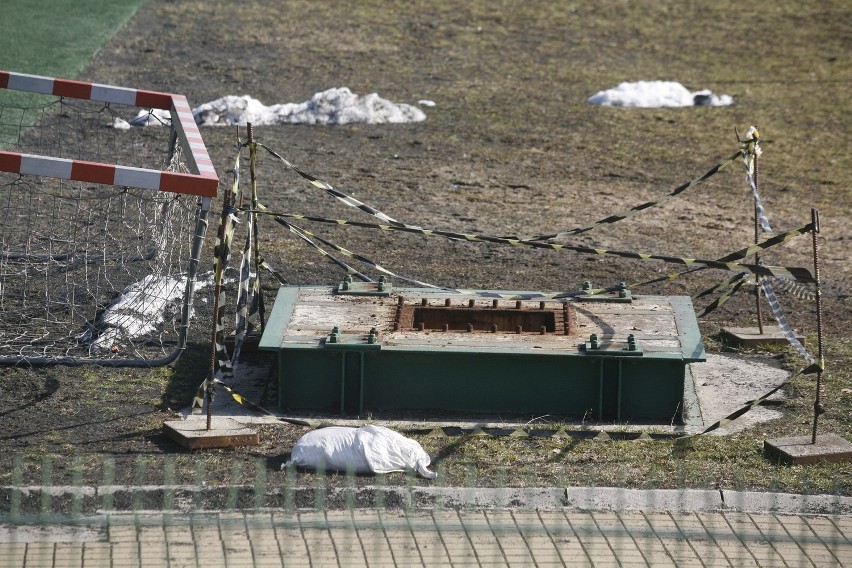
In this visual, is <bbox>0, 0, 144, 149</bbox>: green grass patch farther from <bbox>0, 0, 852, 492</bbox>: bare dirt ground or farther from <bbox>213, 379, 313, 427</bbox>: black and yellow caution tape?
<bbox>213, 379, 313, 427</bbox>: black and yellow caution tape

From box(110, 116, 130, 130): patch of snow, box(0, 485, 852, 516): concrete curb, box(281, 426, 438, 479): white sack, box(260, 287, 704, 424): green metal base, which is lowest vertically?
box(0, 485, 852, 516): concrete curb

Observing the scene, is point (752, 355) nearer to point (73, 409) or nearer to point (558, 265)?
point (558, 265)

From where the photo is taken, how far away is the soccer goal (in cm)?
848

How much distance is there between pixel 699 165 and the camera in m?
15.3

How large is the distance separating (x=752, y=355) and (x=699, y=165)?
18.9 ft

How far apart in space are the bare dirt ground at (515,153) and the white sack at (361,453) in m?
0.24

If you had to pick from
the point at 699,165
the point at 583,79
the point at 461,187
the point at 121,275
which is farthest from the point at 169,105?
the point at 583,79

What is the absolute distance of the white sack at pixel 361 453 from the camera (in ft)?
24.6

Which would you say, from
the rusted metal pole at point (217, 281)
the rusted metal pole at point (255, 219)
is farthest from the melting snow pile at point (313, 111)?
the rusted metal pole at point (217, 281)

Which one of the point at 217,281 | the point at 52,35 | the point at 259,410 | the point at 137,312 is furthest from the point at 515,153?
the point at 217,281

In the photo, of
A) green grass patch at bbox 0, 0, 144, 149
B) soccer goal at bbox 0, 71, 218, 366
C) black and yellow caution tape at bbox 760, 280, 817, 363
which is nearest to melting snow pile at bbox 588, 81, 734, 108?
green grass patch at bbox 0, 0, 144, 149

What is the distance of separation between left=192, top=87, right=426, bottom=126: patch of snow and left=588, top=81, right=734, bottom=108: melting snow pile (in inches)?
109

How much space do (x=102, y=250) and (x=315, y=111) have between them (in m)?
5.69

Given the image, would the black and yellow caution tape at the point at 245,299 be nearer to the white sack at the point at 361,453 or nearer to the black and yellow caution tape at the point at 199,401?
the black and yellow caution tape at the point at 199,401
